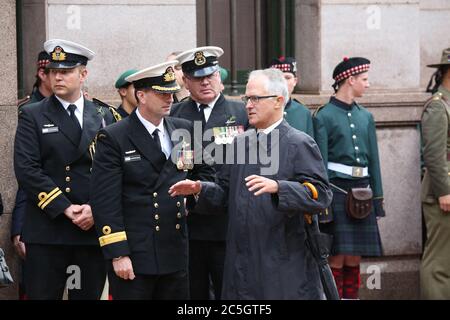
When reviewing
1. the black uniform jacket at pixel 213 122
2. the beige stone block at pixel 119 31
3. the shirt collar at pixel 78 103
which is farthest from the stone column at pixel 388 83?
the shirt collar at pixel 78 103

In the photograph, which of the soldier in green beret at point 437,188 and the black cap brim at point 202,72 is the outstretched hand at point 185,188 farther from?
the soldier in green beret at point 437,188

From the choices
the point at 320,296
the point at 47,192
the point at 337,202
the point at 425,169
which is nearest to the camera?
the point at 320,296

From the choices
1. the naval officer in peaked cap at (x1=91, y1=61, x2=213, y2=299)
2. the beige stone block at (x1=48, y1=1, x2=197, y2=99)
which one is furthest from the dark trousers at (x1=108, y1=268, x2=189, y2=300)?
the beige stone block at (x1=48, y1=1, x2=197, y2=99)

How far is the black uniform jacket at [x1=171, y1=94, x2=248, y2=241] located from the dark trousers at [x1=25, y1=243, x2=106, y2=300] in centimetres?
75

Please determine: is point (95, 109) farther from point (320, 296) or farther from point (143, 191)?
point (320, 296)

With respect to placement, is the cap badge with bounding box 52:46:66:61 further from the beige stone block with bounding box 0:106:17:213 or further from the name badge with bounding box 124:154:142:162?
the beige stone block with bounding box 0:106:17:213

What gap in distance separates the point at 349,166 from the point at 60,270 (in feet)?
10.5

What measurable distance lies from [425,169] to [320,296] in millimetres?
4208

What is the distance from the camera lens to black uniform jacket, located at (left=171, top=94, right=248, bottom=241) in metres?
8.14

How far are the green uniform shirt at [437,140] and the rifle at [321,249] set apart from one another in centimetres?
348

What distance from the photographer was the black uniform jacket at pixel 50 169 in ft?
25.2

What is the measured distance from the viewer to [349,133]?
392 inches

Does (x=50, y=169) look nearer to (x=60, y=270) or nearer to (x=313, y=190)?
(x=60, y=270)
